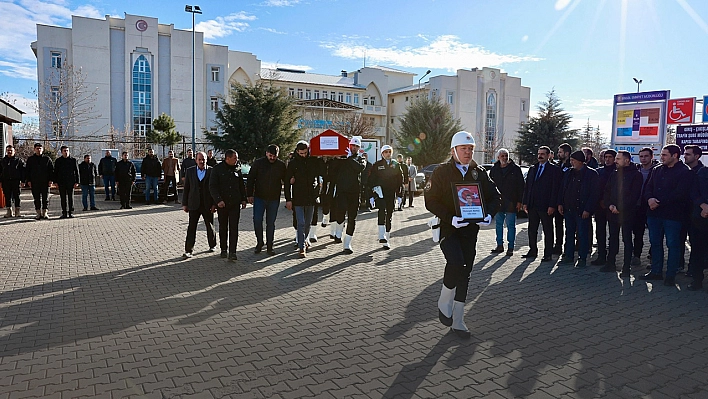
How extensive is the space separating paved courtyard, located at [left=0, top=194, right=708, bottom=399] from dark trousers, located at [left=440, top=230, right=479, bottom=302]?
532 millimetres

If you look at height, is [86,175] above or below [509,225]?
above

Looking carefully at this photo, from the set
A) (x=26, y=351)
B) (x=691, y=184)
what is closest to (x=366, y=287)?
(x=26, y=351)

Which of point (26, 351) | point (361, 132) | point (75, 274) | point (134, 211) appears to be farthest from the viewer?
point (361, 132)

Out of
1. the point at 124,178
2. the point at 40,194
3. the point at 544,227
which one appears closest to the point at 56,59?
the point at 124,178

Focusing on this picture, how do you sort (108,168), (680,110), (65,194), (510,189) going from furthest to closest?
1. (108,168)
2. (680,110)
3. (65,194)
4. (510,189)

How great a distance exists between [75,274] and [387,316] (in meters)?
5.34

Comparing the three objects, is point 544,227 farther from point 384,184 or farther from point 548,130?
point 548,130

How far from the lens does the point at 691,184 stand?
7.86m

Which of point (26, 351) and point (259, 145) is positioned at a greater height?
point (259, 145)

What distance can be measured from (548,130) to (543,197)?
109 ft

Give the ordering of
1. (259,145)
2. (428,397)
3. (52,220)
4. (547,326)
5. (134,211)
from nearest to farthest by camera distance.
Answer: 1. (428,397)
2. (547,326)
3. (52,220)
4. (134,211)
5. (259,145)

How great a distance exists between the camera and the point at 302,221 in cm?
1001

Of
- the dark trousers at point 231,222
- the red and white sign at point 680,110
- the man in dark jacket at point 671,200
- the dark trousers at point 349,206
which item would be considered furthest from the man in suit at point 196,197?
the red and white sign at point 680,110

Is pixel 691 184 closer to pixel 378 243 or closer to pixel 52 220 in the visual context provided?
pixel 378 243
